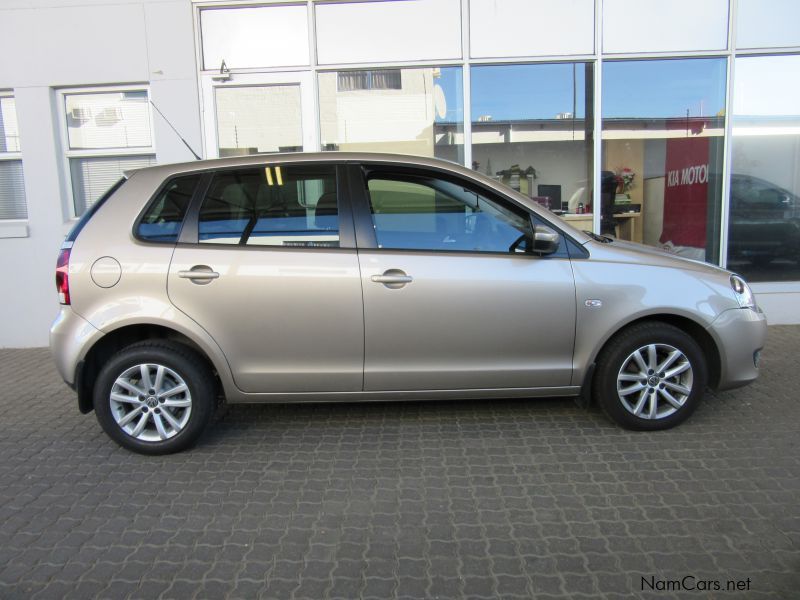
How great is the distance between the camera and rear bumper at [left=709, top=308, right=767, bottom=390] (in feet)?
12.7

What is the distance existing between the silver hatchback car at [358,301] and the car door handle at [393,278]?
0.01 meters

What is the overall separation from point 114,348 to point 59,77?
14.6ft

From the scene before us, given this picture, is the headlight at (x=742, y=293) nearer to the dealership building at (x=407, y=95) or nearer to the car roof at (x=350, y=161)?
the car roof at (x=350, y=161)

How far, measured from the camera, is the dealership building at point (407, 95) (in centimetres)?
670

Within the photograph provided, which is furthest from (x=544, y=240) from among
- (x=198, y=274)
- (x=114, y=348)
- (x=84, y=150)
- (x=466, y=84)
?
(x=84, y=150)

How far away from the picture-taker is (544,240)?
3.67 m

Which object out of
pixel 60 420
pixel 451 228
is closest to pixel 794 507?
pixel 451 228

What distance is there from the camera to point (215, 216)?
3816 millimetres

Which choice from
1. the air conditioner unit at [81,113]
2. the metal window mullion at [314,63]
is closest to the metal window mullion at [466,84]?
the metal window mullion at [314,63]

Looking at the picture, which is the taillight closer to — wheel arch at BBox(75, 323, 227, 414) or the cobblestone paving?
wheel arch at BBox(75, 323, 227, 414)

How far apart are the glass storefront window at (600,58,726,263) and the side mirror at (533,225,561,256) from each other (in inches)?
159

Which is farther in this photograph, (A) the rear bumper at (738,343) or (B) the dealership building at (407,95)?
(B) the dealership building at (407,95)

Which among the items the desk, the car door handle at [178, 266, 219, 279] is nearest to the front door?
the car door handle at [178, 266, 219, 279]

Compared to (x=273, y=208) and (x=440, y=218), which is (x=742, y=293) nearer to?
(x=440, y=218)
